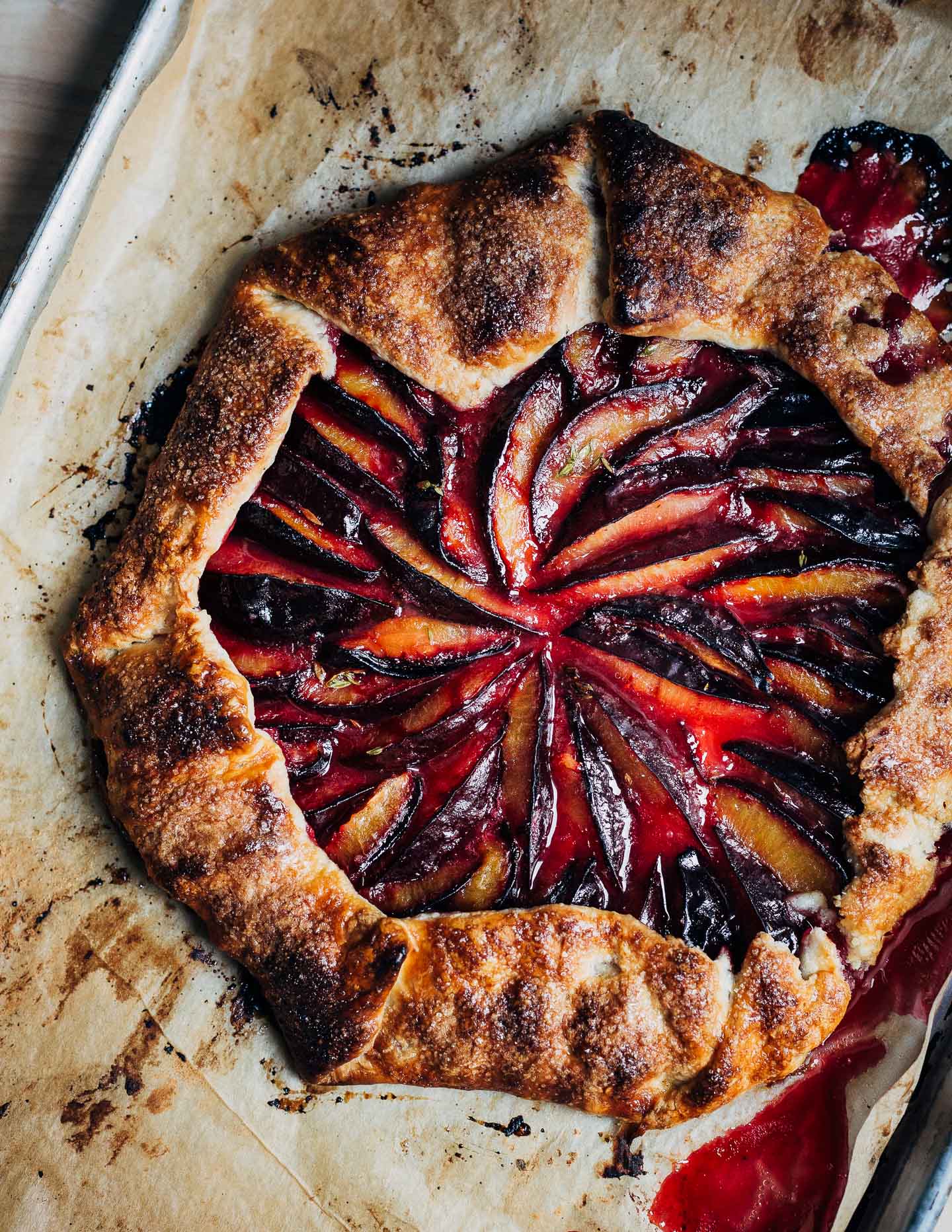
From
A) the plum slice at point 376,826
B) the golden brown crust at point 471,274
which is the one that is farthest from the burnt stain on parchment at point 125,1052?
the golden brown crust at point 471,274

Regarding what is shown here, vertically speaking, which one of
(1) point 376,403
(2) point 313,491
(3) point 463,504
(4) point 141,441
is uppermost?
(4) point 141,441

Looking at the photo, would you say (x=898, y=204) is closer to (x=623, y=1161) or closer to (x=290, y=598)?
(x=290, y=598)

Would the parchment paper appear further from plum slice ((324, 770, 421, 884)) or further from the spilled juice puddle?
plum slice ((324, 770, 421, 884))

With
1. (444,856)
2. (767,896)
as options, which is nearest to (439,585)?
(444,856)

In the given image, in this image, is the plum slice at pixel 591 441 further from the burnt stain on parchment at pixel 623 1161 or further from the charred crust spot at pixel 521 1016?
the burnt stain on parchment at pixel 623 1161

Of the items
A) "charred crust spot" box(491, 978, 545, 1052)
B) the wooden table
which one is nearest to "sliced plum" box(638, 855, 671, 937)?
"charred crust spot" box(491, 978, 545, 1052)

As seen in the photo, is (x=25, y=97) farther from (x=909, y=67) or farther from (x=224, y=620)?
(x=909, y=67)
